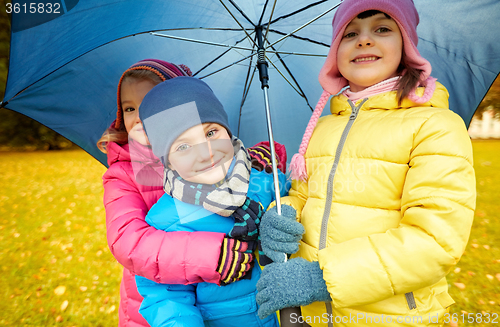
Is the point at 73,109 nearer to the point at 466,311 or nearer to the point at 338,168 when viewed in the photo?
the point at 338,168

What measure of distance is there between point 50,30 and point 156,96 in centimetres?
66

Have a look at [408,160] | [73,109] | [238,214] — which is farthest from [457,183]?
[73,109]

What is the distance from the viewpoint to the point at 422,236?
995mm

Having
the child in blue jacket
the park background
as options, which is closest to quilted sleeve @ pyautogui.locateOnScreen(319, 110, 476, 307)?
the child in blue jacket

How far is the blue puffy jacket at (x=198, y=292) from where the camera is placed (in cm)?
136

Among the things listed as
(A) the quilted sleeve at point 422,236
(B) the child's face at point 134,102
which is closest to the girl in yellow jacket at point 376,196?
A: (A) the quilted sleeve at point 422,236

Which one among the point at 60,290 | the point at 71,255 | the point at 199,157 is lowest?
the point at 71,255

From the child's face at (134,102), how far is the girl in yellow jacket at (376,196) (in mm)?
930

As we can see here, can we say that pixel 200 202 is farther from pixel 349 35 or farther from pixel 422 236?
pixel 349 35

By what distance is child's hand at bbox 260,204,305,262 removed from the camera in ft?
3.93

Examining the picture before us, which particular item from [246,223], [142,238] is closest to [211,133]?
[246,223]

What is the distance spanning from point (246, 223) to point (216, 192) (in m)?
0.22

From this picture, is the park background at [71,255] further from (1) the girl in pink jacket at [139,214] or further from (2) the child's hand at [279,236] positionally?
(2) the child's hand at [279,236]

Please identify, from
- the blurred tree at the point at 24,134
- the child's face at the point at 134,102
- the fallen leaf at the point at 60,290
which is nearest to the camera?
the child's face at the point at 134,102
